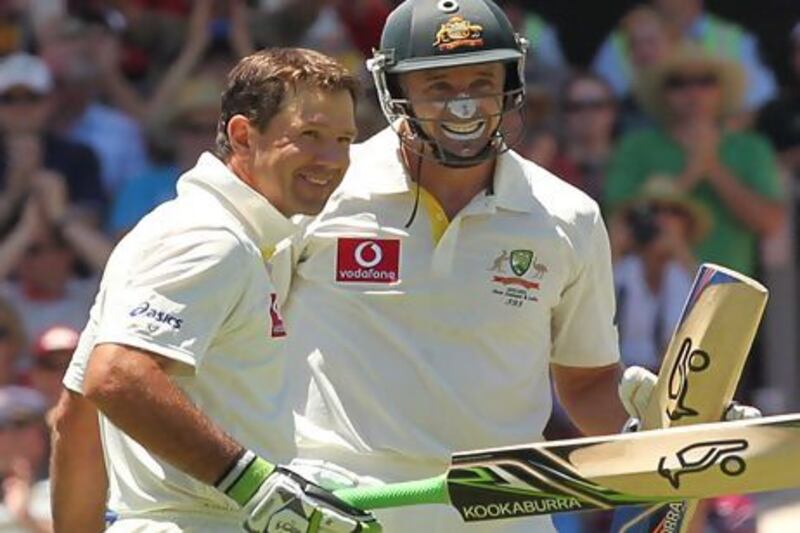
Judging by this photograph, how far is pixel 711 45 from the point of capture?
10305mm

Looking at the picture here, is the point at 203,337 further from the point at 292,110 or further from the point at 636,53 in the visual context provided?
the point at 636,53

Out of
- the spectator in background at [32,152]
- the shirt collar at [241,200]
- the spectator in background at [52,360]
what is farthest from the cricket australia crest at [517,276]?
the spectator in background at [32,152]

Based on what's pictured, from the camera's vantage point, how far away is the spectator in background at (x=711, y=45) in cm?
1029

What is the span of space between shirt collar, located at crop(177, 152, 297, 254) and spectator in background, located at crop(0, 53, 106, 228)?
4.89m

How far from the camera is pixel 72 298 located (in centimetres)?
1005

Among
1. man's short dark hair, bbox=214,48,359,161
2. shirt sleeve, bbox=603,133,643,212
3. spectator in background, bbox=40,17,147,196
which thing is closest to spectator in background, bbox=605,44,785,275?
shirt sleeve, bbox=603,133,643,212

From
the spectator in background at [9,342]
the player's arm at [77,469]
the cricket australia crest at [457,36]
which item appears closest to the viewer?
the player's arm at [77,469]

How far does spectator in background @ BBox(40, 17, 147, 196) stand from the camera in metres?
10.2

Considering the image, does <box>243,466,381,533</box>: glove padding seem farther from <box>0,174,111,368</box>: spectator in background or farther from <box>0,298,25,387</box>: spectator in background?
<box>0,174,111,368</box>: spectator in background

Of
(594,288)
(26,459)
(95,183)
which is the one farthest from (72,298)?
(594,288)

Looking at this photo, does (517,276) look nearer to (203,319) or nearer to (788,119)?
(203,319)

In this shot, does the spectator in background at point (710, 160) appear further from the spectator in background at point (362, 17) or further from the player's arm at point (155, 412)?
the player's arm at point (155, 412)

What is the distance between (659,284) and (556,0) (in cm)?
142

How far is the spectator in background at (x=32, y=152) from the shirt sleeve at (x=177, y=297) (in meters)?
5.13
